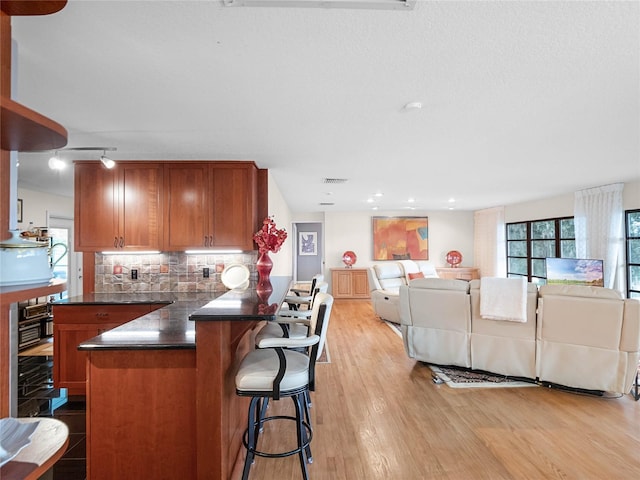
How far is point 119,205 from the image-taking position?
351 cm

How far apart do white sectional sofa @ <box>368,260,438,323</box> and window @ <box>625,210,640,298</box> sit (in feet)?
10.1

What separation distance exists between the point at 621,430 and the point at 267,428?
265 cm

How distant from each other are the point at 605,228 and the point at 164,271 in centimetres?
643

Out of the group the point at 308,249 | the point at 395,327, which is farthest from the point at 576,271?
the point at 308,249

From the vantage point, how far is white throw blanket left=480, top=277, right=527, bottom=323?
317cm

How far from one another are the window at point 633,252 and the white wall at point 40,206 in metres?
9.02

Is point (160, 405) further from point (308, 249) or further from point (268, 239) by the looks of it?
point (308, 249)

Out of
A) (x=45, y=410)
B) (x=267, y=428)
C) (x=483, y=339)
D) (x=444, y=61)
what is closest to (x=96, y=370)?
(x=267, y=428)

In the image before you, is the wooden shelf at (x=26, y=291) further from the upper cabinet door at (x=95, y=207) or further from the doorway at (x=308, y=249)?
the doorway at (x=308, y=249)

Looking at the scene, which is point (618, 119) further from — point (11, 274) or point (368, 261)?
point (368, 261)

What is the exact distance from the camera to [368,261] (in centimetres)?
848

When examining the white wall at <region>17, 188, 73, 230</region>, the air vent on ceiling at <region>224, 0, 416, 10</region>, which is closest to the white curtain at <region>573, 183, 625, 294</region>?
the air vent on ceiling at <region>224, 0, 416, 10</region>

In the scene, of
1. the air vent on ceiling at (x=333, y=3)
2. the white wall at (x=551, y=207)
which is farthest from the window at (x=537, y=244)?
the air vent on ceiling at (x=333, y=3)

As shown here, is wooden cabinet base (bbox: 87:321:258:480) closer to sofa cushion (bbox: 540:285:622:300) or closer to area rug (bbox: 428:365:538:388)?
area rug (bbox: 428:365:538:388)
